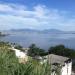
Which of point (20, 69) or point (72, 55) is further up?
point (20, 69)

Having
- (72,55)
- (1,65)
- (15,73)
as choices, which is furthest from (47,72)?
(72,55)

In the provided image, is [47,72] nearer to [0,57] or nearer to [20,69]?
[20,69]

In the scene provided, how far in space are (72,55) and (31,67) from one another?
39310 millimetres

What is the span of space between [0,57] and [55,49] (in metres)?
41.0

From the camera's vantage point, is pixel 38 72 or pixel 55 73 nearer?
pixel 38 72

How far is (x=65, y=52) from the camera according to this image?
48.2 metres

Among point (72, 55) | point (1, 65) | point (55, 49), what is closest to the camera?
point (1, 65)

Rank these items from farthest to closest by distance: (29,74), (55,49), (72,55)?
(55,49) < (72,55) < (29,74)

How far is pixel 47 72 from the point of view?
7941 mm

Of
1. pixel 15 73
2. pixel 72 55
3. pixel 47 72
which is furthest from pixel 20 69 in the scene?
pixel 72 55

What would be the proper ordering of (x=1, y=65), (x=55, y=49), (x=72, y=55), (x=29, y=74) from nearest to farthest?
1. (x=29, y=74)
2. (x=1, y=65)
3. (x=72, y=55)
4. (x=55, y=49)

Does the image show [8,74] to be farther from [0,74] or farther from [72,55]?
[72,55]

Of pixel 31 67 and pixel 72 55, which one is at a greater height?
pixel 31 67

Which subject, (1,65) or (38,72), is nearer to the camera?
(38,72)
